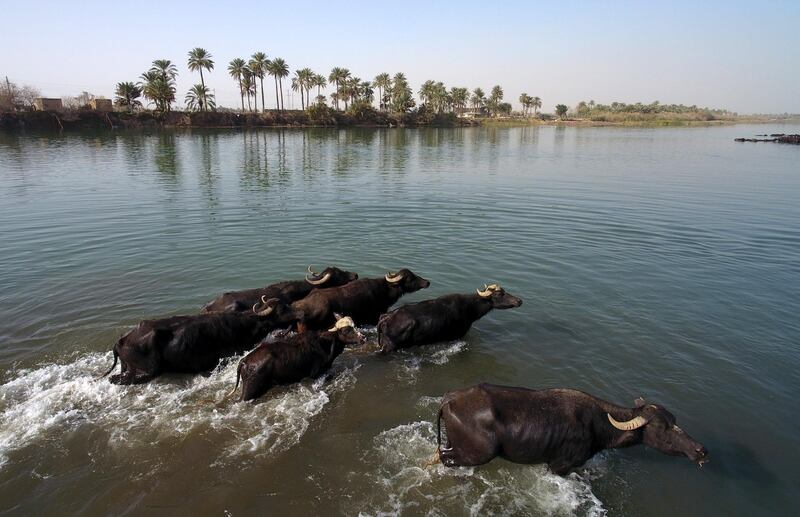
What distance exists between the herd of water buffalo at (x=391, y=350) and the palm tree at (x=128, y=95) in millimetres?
83430

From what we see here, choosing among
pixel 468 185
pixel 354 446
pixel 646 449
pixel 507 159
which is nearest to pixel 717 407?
pixel 646 449

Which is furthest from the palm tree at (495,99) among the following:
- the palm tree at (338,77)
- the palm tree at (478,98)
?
the palm tree at (338,77)

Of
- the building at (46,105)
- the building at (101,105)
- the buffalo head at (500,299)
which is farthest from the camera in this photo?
the building at (101,105)

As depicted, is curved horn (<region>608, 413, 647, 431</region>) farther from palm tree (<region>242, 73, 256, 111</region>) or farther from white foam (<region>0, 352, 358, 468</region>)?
palm tree (<region>242, 73, 256, 111</region>)

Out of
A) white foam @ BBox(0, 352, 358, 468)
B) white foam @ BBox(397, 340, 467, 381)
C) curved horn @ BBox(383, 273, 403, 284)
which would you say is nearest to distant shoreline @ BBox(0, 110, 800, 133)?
white foam @ BBox(0, 352, 358, 468)

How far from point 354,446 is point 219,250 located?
30.2ft

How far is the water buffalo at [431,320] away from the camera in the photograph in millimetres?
8164

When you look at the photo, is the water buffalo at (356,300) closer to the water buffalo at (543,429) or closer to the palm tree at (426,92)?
the water buffalo at (543,429)

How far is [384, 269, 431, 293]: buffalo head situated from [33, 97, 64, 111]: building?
78.3m

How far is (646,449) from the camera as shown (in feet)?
19.7

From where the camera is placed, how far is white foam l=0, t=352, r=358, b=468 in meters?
6.00

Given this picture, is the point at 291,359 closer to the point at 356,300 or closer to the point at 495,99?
the point at 356,300

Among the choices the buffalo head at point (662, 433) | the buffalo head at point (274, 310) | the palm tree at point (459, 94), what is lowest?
the buffalo head at point (662, 433)

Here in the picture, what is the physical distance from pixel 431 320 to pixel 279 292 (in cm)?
316
